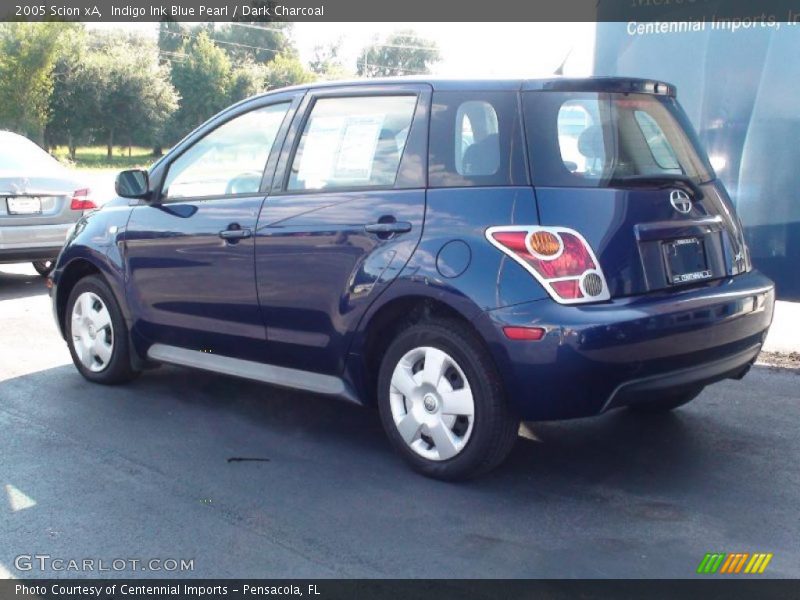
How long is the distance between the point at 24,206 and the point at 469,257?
684cm

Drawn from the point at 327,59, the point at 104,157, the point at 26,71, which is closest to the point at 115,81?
the point at 104,157

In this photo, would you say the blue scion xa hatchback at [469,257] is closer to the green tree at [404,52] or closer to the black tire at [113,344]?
the black tire at [113,344]

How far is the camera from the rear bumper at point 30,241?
9.55m

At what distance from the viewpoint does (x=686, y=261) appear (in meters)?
4.39

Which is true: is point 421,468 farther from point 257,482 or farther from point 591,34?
point 591,34

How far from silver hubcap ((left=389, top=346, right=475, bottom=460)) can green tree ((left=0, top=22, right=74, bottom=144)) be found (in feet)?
125

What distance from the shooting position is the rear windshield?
167 inches

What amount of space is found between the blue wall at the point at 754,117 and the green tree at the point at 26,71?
35696mm

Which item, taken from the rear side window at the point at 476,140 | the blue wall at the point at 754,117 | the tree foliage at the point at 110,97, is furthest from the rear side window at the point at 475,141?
the tree foliage at the point at 110,97

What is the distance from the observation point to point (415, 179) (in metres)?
4.54

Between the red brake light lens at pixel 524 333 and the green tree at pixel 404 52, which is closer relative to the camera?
the red brake light lens at pixel 524 333

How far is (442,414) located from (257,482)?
0.92 metres
